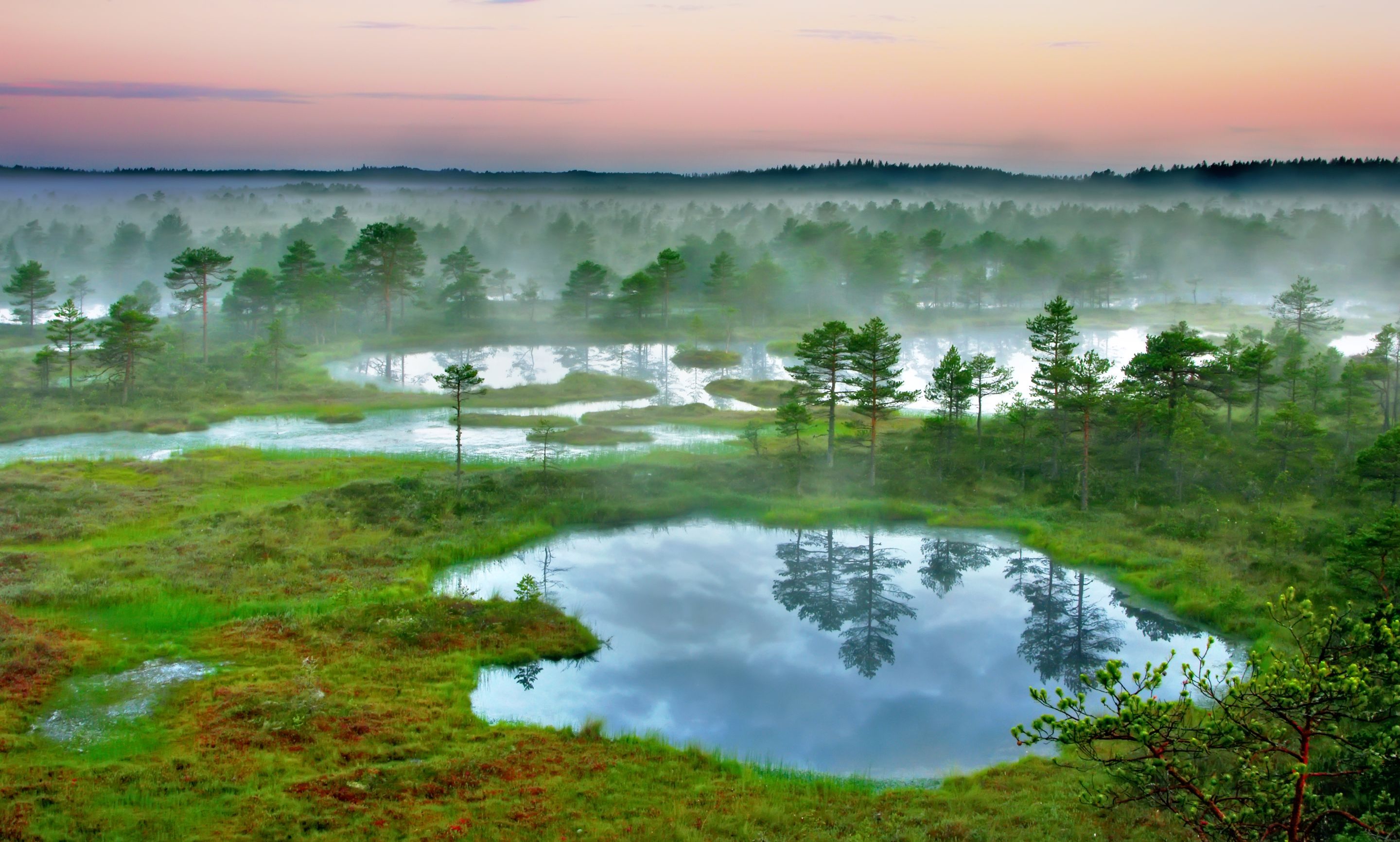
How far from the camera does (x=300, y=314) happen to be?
10062 centimetres

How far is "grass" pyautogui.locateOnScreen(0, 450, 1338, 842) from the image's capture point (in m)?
19.4

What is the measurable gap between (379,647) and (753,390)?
2106 inches

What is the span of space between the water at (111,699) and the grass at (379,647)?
0.48 meters

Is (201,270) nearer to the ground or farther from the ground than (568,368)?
farther from the ground

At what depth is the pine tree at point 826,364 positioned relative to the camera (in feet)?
168

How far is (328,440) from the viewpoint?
198ft

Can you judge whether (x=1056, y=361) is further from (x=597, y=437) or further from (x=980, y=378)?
(x=597, y=437)

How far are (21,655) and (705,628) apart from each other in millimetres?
20874

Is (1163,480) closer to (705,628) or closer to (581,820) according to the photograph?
(705,628)

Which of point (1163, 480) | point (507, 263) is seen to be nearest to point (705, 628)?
point (1163, 480)

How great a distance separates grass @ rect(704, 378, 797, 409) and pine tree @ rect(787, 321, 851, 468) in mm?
17914

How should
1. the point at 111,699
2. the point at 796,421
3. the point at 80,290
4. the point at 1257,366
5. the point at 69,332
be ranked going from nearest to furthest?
the point at 111,699
the point at 796,421
the point at 1257,366
the point at 69,332
the point at 80,290

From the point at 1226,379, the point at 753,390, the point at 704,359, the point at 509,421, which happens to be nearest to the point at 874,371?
the point at 1226,379

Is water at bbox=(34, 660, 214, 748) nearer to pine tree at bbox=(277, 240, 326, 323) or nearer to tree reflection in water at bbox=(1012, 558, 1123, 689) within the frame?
tree reflection in water at bbox=(1012, 558, 1123, 689)
